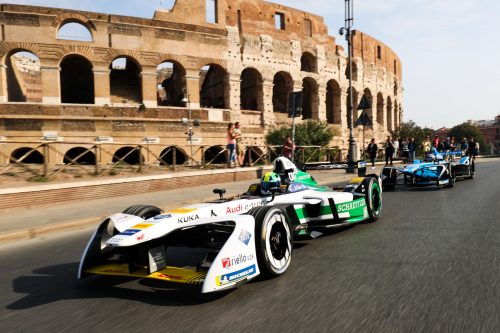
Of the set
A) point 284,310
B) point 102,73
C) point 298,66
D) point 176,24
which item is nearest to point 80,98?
point 102,73

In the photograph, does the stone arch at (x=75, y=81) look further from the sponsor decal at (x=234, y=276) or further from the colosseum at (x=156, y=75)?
the sponsor decal at (x=234, y=276)

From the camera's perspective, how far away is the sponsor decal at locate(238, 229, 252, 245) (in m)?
3.68

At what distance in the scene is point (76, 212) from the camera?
8781mm

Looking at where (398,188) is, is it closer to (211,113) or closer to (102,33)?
(211,113)

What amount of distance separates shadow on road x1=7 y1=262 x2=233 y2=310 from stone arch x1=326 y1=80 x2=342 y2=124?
108ft

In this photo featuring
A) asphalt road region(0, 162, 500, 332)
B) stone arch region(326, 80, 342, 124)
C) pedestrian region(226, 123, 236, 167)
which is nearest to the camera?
asphalt road region(0, 162, 500, 332)

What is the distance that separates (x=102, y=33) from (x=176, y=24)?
15.0 ft

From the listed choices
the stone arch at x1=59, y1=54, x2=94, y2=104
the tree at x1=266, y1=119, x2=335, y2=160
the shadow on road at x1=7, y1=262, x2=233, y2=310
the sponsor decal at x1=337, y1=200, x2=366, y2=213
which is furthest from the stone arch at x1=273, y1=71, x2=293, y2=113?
the shadow on road at x1=7, y1=262, x2=233, y2=310

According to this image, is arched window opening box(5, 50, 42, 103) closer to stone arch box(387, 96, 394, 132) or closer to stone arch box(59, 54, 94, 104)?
stone arch box(59, 54, 94, 104)

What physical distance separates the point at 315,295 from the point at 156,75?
2396 cm

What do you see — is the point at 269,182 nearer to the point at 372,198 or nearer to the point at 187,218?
the point at 187,218

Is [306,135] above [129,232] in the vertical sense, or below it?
above

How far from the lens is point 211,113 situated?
2633 cm

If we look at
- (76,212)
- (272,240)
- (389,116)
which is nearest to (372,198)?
(272,240)
